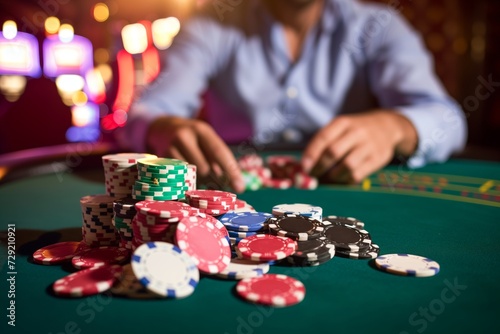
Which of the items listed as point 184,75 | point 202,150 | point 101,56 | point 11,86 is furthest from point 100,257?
point 101,56

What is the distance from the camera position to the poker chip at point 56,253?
1.19 meters

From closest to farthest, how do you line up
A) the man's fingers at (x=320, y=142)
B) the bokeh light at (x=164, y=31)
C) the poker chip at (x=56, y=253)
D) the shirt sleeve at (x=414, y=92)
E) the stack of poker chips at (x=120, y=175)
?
the poker chip at (x=56, y=253), the stack of poker chips at (x=120, y=175), the man's fingers at (x=320, y=142), the shirt sleeve at (x=414, y=92), the bokeh light at (x=164, y=31)

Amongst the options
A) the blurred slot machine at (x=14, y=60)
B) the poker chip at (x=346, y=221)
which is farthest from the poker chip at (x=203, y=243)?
the blurred slot machine at (x=14, y=60)

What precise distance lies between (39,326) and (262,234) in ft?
1.99

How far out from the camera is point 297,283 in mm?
1015

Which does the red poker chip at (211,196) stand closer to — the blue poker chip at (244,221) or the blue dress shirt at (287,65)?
the blue poker chip at (244,221)

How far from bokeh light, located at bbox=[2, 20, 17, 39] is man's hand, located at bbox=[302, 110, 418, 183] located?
18.8 feet

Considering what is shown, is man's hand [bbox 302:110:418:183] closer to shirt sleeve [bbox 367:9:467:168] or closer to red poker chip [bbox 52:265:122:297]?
shirt sleeve [bbox 367:9:467:168]

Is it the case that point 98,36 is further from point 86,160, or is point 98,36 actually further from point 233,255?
point 233,255

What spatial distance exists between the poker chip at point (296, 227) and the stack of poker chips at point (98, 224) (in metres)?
0.46

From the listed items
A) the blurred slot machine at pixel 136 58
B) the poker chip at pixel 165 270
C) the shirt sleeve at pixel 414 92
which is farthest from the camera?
the blurred slot machine at pixel 136 58

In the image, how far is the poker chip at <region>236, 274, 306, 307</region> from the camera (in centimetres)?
93

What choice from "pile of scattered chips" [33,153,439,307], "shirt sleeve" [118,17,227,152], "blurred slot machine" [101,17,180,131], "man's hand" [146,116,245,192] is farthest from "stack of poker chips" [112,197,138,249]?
"blurred slot machine" [101,17,180,131]

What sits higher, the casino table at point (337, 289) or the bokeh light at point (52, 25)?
the bokeh light at point (52, 25)
